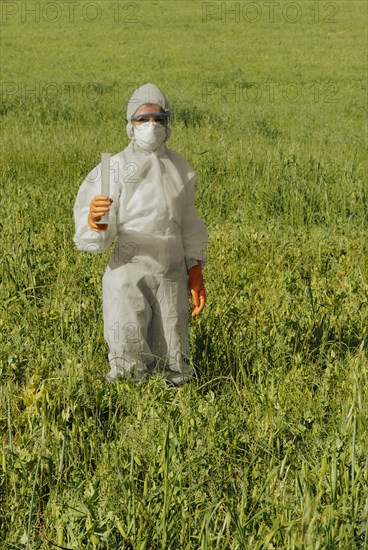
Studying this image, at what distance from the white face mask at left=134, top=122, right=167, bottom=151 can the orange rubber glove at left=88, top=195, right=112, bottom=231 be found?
34 cm

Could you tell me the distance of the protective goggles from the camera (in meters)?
3.40

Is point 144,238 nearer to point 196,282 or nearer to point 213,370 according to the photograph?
point 196,282

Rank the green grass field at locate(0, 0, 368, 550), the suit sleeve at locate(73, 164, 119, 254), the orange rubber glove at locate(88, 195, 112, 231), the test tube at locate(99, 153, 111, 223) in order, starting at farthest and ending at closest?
the suit sleeve at locate(73, 164, 119, 254)
the orange rubber glove at locate(88, 195, 112, 231)
the test tube at locate(99, 153, 111, 223)
the green grass field at locate(0, 0, 368, 550)

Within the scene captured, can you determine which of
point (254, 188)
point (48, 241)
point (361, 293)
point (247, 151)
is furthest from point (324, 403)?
point (247, 151)

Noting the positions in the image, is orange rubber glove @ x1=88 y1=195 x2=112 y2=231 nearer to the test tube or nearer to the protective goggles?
the test tube

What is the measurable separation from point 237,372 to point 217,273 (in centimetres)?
166

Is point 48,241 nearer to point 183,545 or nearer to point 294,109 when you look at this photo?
point 183,545

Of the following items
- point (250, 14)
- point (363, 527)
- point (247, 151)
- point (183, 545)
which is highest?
point (250, 14)

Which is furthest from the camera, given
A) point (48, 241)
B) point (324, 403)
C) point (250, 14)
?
point (250, 14)

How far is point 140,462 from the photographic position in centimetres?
276

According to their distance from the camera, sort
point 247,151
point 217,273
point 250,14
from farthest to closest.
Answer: point 250,14 → point 247,151 → point 217,273

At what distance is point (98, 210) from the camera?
325cm

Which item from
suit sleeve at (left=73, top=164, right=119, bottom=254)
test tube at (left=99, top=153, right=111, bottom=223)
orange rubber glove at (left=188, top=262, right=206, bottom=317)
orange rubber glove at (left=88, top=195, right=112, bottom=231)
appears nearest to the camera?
test tube at (left=99, top=153, right=111, bottom=223)

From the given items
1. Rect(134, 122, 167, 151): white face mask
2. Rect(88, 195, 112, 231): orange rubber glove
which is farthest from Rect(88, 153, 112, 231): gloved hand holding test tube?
Rect(134, 122, 167, 151): white face mask
